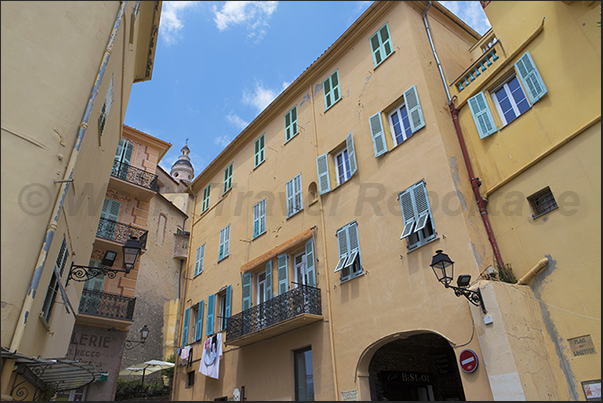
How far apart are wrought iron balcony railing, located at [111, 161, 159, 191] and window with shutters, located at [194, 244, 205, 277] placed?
3.62 metres

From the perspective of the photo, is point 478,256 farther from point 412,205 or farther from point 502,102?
point 502,102

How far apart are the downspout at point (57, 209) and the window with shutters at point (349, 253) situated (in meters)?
7.04

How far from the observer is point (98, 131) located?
8.58 m

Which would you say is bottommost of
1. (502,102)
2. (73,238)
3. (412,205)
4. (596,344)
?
(596,344)

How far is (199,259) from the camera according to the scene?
64.5ft

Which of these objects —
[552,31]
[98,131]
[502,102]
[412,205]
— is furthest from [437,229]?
[98,131]

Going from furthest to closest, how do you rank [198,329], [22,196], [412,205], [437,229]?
[198,329], [412,205], [437,229], [22,196]

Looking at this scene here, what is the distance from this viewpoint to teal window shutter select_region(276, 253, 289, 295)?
43.4 ft

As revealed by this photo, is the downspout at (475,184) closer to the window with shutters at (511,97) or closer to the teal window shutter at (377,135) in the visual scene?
the window with shutters at (511,97)

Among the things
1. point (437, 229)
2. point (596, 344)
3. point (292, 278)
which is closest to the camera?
point (596, 344)

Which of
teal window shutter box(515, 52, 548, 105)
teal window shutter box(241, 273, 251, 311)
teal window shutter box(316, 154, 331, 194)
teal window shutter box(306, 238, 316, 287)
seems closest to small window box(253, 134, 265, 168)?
teal window shutter box(316, 154, 331, 194)

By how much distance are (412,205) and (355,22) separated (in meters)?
7.21

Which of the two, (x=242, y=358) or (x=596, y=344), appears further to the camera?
(x=242, y=358)

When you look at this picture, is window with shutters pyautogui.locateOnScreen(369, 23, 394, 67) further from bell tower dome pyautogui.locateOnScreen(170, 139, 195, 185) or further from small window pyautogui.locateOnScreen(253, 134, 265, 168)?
bell tower dome pyautogui.locateOnScreen(170, 139, 195, 185)
